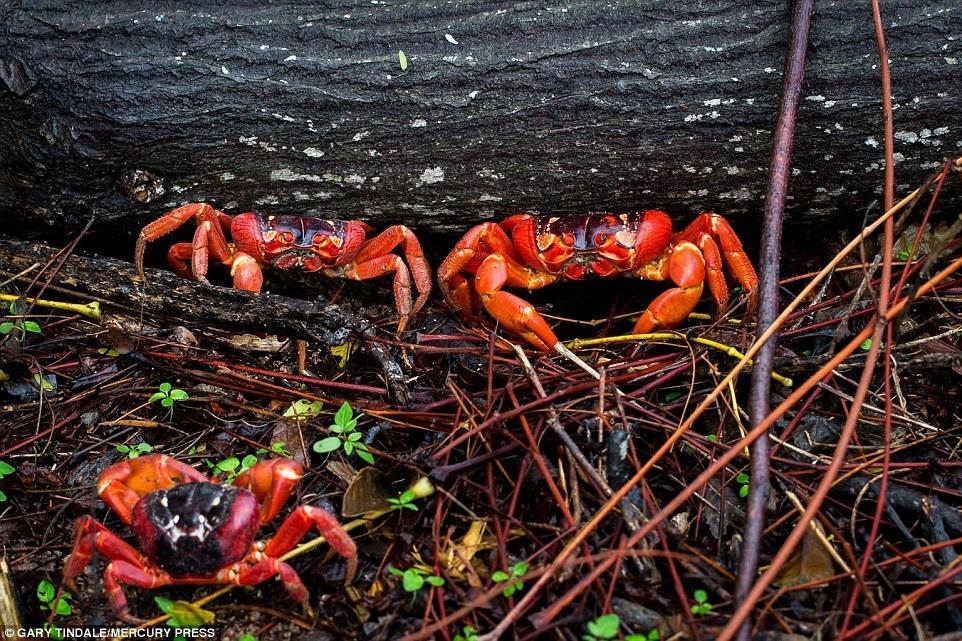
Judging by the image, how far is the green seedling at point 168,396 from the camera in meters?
3.62

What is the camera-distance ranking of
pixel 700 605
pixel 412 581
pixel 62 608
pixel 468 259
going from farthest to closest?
pixel 468 259 < pixel 62 608 < pixel 412 581 < pixel 700 605

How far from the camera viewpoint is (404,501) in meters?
3.02

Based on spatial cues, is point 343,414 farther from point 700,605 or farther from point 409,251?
point 700,605

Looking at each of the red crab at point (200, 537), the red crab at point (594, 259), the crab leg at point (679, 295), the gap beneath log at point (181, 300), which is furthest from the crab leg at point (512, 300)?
the red crab at point (200, 537)

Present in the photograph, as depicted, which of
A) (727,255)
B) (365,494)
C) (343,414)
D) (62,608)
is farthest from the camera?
(727,255)

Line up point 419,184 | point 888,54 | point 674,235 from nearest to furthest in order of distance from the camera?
point 888,54 < point 419,184 < point 674,235

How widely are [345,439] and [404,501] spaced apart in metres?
0.44

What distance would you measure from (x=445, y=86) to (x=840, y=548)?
258 cm

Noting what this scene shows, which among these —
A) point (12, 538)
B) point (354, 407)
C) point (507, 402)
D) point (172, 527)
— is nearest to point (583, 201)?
point (507, 402)

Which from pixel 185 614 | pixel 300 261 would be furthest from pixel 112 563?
pixel 300 261

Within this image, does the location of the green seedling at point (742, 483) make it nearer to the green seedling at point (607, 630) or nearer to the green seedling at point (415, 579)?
the green seedling at point (607, 630)

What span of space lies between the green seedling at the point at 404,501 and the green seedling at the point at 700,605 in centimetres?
101

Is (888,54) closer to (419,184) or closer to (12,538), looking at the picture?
(419,184)

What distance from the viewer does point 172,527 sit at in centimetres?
285
